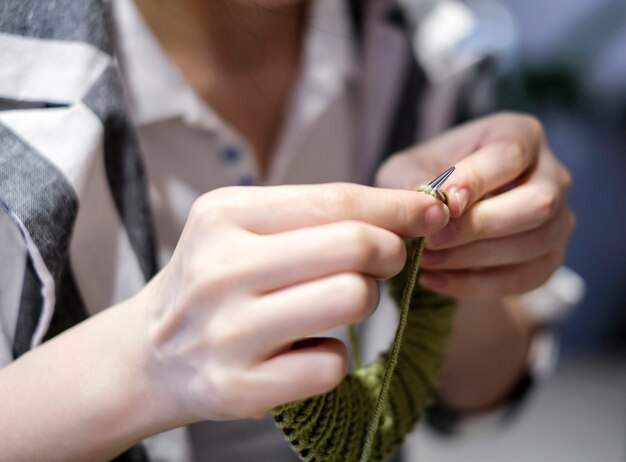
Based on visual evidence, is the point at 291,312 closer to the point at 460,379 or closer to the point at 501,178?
the point at 501,178

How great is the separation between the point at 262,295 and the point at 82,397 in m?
0.11

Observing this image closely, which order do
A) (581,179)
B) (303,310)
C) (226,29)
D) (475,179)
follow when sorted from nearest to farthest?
(303,310) < (475,179) < (226,29) < (581,179)

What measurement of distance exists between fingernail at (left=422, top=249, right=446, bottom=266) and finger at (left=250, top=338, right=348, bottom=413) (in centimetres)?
13

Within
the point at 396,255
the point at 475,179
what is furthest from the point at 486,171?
the point at 396,255

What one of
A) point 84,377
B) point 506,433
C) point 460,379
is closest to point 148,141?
point 84,377

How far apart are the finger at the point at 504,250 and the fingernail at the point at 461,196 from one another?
0.04 metres

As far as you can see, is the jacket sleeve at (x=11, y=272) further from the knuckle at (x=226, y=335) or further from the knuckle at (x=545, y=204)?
the knuckle at (x=545, y=204)

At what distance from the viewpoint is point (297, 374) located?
0.28 metres

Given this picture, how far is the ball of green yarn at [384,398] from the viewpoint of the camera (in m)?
0.33

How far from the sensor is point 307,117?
609 millimetres

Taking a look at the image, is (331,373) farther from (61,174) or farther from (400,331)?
(61,174)

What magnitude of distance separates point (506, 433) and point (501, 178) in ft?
3.08

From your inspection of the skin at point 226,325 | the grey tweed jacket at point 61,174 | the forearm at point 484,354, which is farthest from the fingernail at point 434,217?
the forearm at point 484,354

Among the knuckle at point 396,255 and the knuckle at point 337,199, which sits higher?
the knuckle at point 337,199
